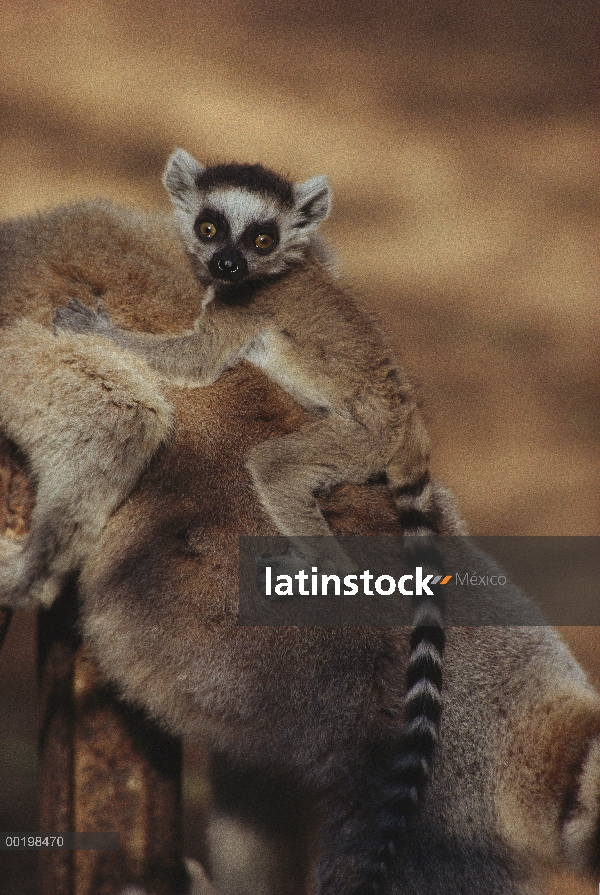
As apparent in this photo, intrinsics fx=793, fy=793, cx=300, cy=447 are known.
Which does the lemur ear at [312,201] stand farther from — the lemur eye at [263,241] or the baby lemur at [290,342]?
the lemur eye at [263,241]

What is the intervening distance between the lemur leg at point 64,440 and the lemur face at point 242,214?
0.53 m

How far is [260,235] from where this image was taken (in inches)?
87.4

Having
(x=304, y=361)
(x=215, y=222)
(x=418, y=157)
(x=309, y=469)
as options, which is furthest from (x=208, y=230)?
(x=418, y=157)

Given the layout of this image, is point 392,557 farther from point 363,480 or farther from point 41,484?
point 41,484

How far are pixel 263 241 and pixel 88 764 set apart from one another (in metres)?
1.41

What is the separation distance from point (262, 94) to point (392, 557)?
6.84 feet

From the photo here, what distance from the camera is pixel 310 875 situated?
5.94ft

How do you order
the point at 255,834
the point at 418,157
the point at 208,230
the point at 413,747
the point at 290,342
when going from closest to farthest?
the point at 413,747 → the point at 290,342 → the point at 208,230 → the point at 255,834 → the point at 418,157

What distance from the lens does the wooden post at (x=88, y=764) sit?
5.85 ft

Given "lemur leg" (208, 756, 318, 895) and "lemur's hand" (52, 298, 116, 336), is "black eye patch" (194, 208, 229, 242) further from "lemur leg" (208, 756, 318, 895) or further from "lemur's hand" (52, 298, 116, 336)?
"lemur leg" (208, 756, 318, 895)

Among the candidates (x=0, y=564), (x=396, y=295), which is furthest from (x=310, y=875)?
(x=396, y=295)

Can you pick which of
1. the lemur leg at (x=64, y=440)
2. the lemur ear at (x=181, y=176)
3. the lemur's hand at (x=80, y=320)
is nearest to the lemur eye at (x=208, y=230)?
the lemur ear at (x=181, y=176)

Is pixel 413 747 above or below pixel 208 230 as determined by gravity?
below

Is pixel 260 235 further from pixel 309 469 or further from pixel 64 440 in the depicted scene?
pixel 64 440
